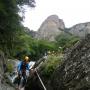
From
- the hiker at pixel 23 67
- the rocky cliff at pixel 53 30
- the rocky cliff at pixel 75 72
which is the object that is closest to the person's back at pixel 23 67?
the hiker at pixel 23 67

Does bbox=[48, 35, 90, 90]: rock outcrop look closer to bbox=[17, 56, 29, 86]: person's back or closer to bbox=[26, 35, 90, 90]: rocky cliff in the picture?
bbox=[26, 35, 90, 90]: rocky cliff

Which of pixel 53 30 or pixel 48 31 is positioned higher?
pixel 48 31

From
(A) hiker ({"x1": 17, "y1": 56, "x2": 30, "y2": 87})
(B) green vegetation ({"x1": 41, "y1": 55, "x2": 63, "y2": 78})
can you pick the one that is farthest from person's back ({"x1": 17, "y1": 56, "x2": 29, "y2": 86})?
(B) green vegetation ({"x1": 41, "y1": 55, "x2": 63, "y2": 78})

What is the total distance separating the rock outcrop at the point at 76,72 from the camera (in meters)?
11.0

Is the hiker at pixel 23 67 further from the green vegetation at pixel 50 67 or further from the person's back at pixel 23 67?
the green vegetation at pixel 50 67

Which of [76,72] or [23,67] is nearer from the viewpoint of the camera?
[76,72]

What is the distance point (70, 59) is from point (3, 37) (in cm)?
1067

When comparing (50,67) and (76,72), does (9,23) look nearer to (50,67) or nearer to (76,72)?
(50,67)

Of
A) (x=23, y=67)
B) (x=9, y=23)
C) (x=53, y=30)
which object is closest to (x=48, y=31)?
(x=53, y=30)

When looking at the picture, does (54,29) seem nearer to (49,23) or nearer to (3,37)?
(49,23)

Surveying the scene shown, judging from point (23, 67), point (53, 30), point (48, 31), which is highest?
point (48, 31)

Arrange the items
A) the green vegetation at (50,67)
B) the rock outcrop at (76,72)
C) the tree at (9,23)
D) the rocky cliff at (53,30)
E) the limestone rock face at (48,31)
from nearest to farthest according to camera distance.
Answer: the rock outcrop at (76,72)
the green vegetation at (50,67)
the tree at (9,23)
the rocky cliff at (53,30)
the limestone rock face at (48,31)

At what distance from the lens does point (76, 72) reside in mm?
11898

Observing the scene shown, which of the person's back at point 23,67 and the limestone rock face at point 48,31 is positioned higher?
the limestone rock face at point 48,31
